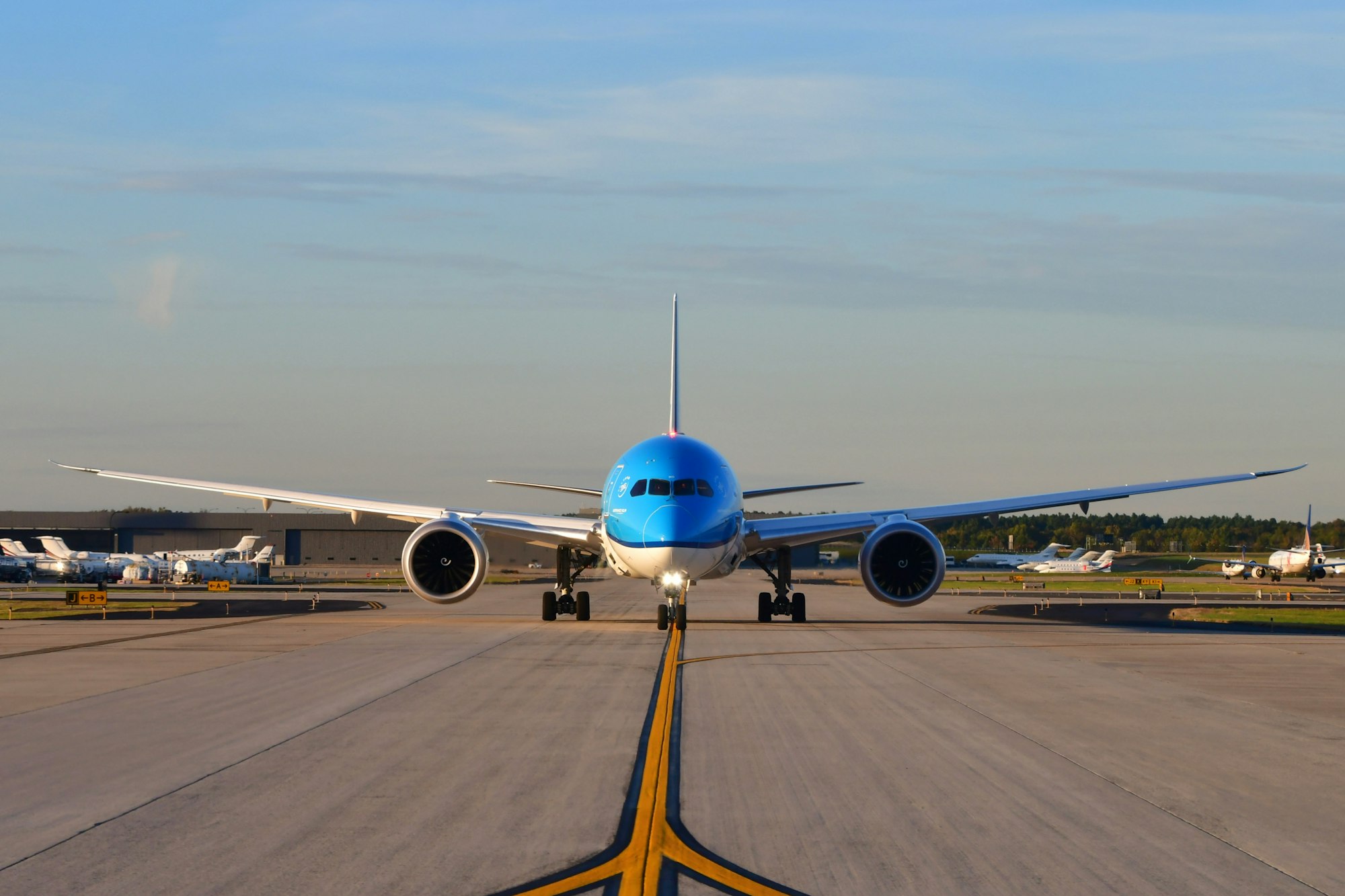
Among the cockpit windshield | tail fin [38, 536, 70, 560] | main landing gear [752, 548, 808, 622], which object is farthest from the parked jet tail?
the cockpit windshield

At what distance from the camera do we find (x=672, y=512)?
28.2m

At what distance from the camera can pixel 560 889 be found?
789 cm

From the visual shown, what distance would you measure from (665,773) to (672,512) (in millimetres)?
16184

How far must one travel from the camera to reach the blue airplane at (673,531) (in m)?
28.6

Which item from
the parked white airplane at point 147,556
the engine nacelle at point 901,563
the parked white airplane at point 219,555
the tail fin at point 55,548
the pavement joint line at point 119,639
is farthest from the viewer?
the tail fin at point 55,548

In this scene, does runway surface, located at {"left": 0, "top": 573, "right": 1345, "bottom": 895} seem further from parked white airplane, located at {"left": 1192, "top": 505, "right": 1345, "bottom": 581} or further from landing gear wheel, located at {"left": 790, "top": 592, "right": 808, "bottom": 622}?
parked white airplane, located at {"left": 1192, "top": 505, "right": 1345, "bottom": 581}

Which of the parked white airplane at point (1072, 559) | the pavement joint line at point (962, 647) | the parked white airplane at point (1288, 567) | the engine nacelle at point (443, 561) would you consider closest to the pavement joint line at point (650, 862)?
the pavement joint line at point (962, 647)

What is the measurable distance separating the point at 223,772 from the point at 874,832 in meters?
6.04

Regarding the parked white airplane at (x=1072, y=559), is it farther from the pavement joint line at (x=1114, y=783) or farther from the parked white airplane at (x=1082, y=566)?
the pavement joint line at (x=1114, y=783)

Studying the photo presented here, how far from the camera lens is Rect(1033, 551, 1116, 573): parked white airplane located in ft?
337

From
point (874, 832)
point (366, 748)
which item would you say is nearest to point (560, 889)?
point (874, 832)

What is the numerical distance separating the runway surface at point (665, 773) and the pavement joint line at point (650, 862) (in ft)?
0.10

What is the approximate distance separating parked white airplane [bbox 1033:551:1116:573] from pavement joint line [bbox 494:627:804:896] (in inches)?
3801

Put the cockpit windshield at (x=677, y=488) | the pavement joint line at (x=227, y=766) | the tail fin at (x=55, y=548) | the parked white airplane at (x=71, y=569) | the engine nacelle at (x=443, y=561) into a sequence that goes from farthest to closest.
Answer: the tail fin at (x=55, y=548) < the parked white airplane at (x=71, y=569) < the engine nacelle at (x=443, y=561) < the cockpit windshield at (x=677, y=488) < the pavement joint line at (x=227, y=766)
